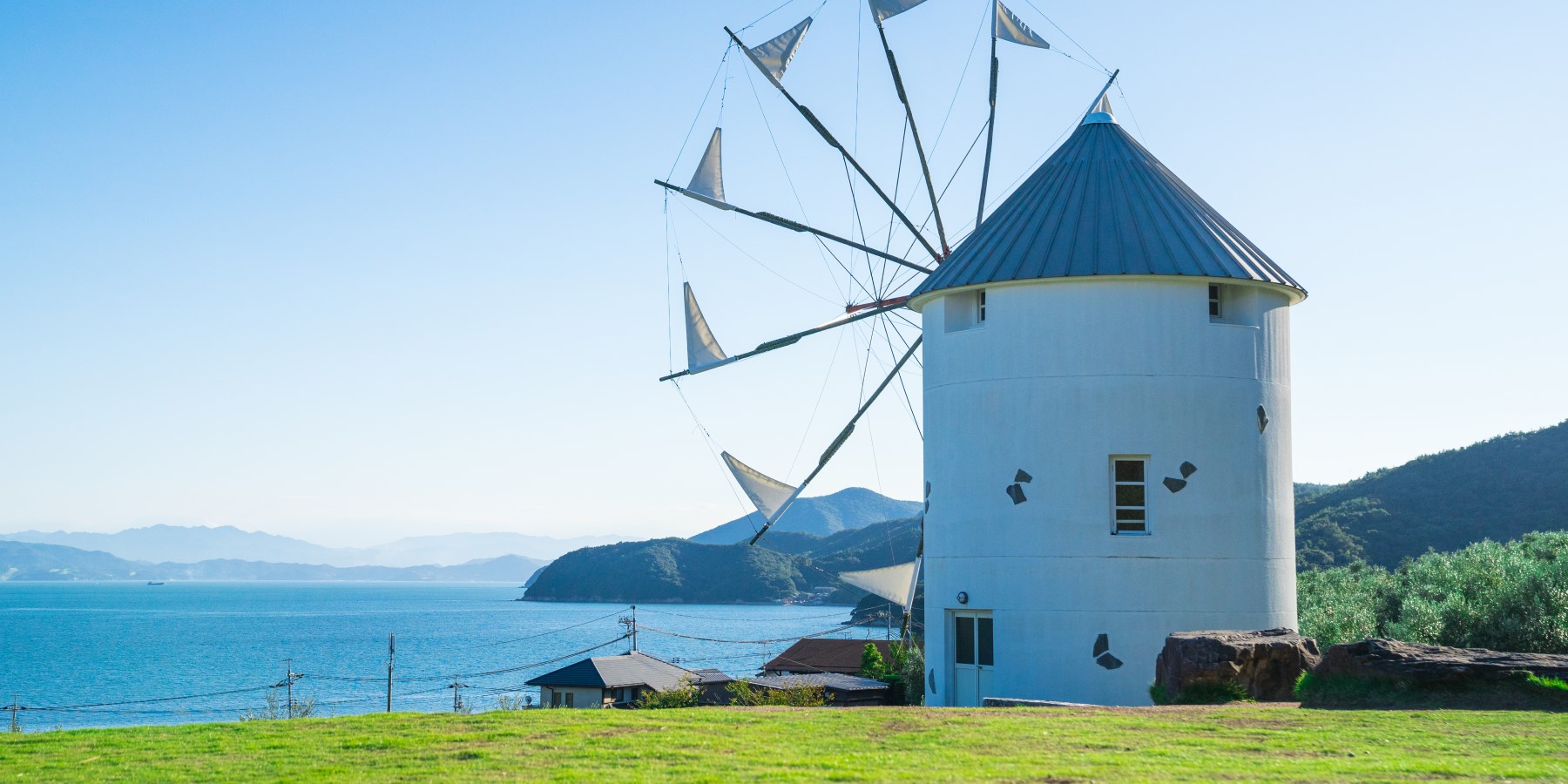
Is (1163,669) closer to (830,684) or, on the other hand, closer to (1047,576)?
(1047,576)

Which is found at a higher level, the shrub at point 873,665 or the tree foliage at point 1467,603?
the tree foliage at point 1467,603

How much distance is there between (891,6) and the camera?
25297 millimetres

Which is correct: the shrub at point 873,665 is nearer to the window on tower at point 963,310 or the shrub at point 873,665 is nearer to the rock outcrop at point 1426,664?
the window on tower at point 963,310

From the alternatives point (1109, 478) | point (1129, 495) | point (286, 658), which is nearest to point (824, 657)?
point (1129, 495)

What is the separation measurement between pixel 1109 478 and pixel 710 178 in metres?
11.2

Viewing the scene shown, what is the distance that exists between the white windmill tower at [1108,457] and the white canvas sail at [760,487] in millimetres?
6993

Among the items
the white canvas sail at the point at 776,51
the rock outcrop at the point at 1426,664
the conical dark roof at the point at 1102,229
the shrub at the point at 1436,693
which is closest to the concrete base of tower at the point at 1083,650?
the rock outcrop at the point at 1426,664

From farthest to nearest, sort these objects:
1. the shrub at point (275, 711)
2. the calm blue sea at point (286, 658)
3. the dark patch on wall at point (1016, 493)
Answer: the calm blue sea at point (286, 658)
the shrub at point (275, 711)
the dark patch on wall at point (1016, 493)

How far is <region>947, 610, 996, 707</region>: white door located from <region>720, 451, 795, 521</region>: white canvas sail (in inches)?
284

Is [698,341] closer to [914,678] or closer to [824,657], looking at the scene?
[914,678]

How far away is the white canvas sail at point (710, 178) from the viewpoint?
86.6ft

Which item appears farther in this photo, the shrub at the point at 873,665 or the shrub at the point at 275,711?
the shrub at the point at 873,665

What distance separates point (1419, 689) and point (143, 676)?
11576 cm

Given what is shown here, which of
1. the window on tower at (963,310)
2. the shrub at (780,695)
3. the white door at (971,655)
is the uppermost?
the window on tower at (963,310)
